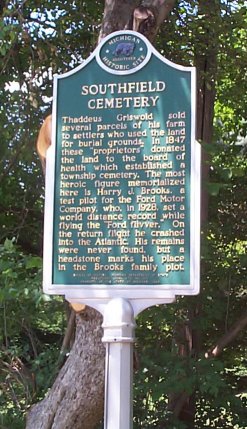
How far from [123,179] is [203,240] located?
2915 millimetres

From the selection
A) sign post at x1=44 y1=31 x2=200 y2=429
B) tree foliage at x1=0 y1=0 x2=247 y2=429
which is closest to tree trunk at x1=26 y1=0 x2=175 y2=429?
tree foliage at x1=0 y1=0 x2=247 y2=429

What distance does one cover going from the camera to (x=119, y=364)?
4.41 metres

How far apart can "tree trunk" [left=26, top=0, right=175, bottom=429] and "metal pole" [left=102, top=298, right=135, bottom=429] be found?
4.32 ft

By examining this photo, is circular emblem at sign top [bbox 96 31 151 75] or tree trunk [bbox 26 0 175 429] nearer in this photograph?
circular emblem at sign top [bbox 96 31 151 75]

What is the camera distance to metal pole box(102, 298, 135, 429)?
437 cm

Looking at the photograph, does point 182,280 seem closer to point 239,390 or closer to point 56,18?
point 239,390

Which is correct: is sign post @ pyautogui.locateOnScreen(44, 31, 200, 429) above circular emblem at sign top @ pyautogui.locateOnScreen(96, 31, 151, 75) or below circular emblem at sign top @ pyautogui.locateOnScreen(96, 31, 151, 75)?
below

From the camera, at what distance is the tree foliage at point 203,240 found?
7.00m

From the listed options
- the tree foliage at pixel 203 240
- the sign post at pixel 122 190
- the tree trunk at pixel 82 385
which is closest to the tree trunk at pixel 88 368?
the tree trunk at pixel 82 385

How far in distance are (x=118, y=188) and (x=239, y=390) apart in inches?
185

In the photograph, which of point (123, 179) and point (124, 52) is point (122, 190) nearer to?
point (123, 179)

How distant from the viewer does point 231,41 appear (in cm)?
879

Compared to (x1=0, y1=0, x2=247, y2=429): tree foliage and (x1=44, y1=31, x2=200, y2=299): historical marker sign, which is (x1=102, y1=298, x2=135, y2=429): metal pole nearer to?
(x1=44, y1=31, x2=200, y2=299): historical marker sign

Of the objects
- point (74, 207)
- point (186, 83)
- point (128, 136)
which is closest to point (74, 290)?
point (74, 207)
